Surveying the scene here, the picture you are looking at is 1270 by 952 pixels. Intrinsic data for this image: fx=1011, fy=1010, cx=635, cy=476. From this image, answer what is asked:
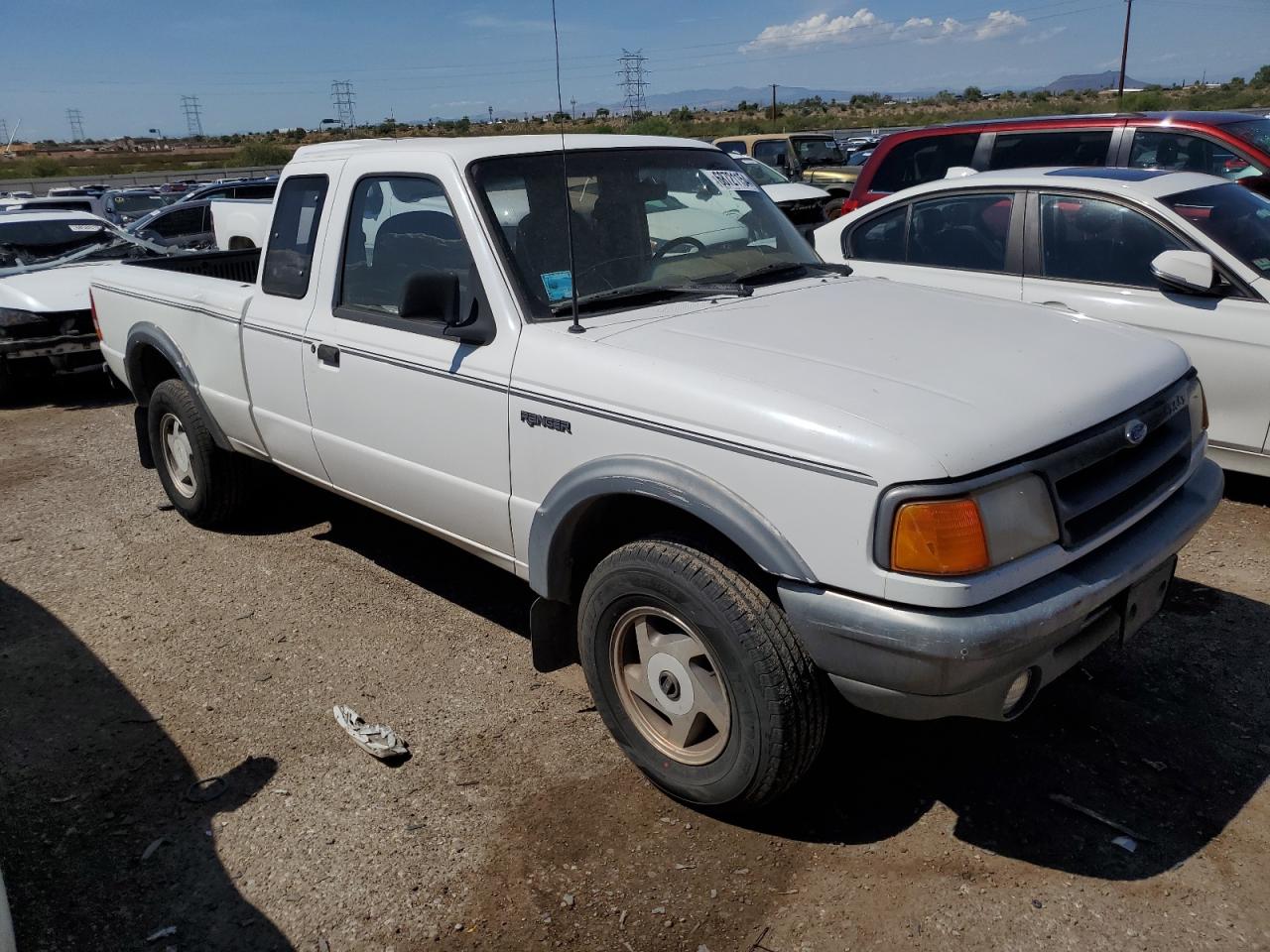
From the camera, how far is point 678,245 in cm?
386

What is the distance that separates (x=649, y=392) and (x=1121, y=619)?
150 centimetres

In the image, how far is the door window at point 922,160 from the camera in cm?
863

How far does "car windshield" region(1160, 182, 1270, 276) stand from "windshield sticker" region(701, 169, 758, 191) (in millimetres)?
2635

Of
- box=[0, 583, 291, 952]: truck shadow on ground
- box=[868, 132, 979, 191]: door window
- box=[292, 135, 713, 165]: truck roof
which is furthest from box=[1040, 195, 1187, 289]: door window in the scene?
box=[0, 583, 291, 952]: truck shadow on ground

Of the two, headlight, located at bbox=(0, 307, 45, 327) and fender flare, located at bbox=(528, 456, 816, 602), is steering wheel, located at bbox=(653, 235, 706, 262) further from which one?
headlight, located at bbox=(0, 307, 45, 327)

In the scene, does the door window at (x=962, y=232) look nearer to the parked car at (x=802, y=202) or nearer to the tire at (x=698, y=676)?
the tire at (x=698, y=676)

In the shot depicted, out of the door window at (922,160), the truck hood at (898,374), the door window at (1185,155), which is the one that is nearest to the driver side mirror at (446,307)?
the truck hood at (898,374)

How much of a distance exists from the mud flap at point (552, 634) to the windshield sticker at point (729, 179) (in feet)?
6.17

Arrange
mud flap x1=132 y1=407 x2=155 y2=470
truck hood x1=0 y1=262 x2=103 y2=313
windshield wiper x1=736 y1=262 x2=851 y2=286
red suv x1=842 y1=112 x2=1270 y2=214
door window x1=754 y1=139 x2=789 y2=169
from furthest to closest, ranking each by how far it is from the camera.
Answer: door window x1=754 y1=139 x2=789 y2=169
truck hood x1=0 y1=262 x2=103 y2=313
red suv x1=842 y1=112 x2=1270 y2=214
mud flap x1=132 y1=407 x2=155 y2=470
windshield wiper x1=736 y1=262 x2=851 y2=286

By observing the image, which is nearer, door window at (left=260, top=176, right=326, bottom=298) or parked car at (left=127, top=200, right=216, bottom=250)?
door window at (left=260, top=176, right=326, bottom=298)

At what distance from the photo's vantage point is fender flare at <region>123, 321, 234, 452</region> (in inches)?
205

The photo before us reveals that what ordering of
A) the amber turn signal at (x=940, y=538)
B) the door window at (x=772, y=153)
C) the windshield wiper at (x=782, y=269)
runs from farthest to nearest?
the door window at (x=772, y=153) → the windshield wiper at (x=782, y=269) → the amber turn signal at (x=940, y=538)

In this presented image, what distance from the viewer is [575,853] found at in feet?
9.92

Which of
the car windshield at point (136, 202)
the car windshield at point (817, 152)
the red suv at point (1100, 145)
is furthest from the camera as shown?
the car windshield at point (136, 202)
